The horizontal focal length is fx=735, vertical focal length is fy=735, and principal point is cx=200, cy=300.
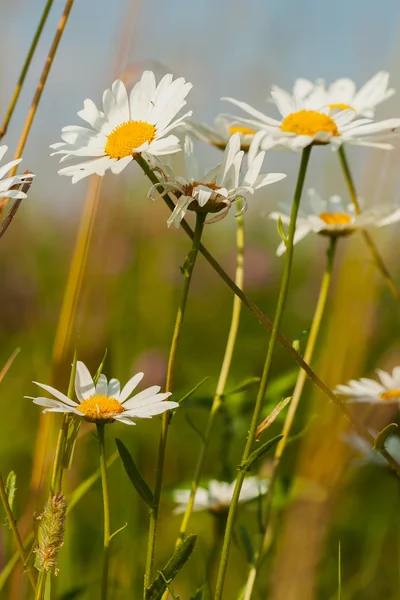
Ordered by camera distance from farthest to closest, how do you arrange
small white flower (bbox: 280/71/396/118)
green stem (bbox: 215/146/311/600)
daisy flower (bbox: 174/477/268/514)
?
daisy flower (bbox: 174/477/268/514) → small white flower (bbox: 280/71/396/118) → green stem (bbox: 215/146/311/600)

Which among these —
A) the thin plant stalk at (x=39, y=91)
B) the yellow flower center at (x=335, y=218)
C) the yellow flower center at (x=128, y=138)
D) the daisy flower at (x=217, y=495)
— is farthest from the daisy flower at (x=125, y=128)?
the daisy flower at (x=217, y=495)

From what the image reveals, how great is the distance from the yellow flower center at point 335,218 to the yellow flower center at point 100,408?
10.5 inches

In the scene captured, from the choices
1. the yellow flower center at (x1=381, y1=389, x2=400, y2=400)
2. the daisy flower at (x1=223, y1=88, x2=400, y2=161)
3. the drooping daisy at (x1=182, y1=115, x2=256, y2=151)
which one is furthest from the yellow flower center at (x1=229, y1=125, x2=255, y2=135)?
the yellow flower center at (x1=381, y1=389, x2=400, y2=400)

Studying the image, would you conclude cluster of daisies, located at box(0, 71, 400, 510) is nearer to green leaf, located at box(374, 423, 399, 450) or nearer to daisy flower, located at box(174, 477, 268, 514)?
green leaf, located at box(374, 423, 399, 450)

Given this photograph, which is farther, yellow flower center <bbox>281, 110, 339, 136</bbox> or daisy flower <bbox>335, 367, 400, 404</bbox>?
daisy flower <bbox>335, 367, 400, 404</bbox>

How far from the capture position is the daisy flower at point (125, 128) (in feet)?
1.25

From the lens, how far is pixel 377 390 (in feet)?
1.91

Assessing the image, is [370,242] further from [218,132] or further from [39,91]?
[39,91]

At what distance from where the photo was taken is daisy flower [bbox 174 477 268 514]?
2.11 feet

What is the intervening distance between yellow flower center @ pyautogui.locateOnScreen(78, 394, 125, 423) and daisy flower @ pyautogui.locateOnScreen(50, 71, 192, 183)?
0.12 meters

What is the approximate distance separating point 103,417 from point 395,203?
0.31 meters

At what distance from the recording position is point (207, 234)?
7.05 ft

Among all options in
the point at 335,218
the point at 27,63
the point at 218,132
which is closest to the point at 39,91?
the point at 27,63

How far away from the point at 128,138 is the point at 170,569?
225 millimetres
